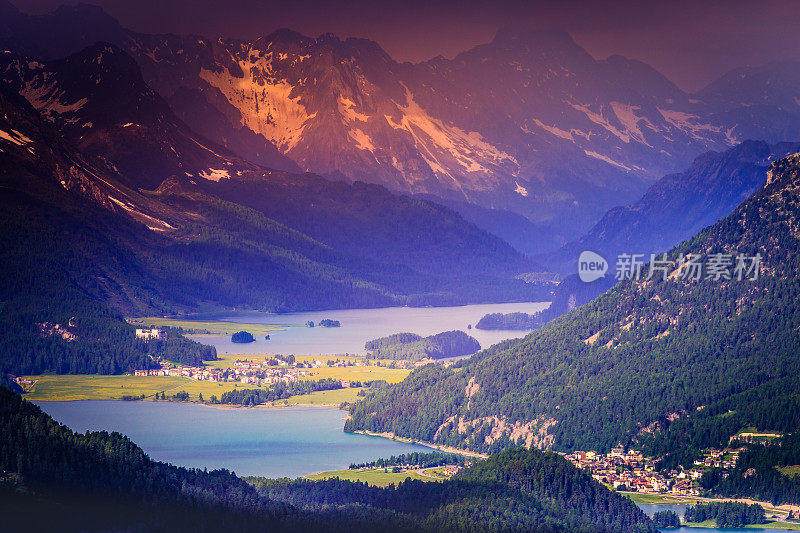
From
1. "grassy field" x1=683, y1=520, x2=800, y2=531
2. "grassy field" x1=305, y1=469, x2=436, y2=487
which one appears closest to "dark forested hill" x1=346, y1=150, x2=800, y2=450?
"grassy field" x1=305, y1=469, x2=436, y2=487

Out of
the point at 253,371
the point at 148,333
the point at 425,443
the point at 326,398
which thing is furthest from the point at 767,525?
the point at 148,333

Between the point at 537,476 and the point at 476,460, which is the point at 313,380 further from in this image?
the point at 537,476

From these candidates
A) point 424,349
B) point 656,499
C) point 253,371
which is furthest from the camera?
point 424,349

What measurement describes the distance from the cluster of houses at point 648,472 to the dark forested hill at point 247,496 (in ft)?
25.7

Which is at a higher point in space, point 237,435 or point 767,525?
point 237,435

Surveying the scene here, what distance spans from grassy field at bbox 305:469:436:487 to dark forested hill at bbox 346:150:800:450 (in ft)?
54.4

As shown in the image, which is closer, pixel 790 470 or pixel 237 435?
pixel 790 470

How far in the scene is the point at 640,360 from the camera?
14250 cm

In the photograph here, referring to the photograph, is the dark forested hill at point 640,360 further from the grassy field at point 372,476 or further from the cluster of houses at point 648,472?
the grassy field at point 372,476

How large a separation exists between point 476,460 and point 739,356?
26.0 metres

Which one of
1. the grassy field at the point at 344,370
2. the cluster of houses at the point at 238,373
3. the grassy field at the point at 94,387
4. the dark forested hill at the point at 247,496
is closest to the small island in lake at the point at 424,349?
the grassy field at the point at 344,370

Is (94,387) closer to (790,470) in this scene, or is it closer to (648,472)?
(648,472)

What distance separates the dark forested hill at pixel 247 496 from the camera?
299 ft

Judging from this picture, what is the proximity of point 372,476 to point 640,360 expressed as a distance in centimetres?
3575
